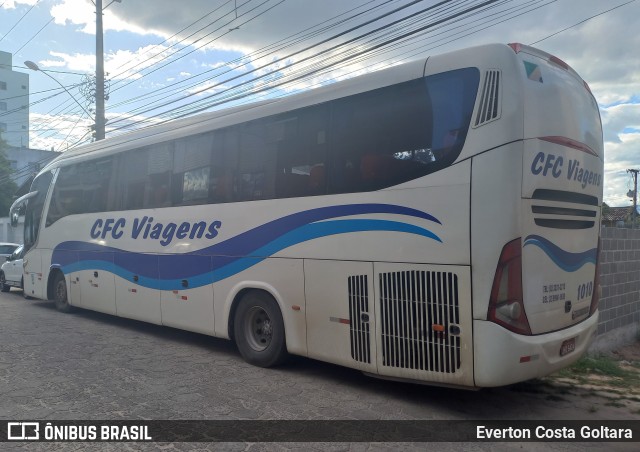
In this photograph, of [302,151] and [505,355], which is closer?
[505,355]

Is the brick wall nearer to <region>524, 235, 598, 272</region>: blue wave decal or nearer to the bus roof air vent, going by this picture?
<region>524, 235, 598, 272</region>: blue wave decal

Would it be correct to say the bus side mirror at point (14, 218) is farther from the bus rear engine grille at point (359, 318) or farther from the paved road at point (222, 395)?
the bus rear engine grille at point (359, 318)

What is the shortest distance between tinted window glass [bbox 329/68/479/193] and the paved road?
2379mm

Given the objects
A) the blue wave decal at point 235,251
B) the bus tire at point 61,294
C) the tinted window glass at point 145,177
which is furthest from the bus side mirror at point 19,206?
the tinted window glass at point 145,177

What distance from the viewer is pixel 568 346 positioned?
533cm

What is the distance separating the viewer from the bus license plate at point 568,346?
5.23 meters

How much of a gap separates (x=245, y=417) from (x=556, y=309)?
3.27 meters

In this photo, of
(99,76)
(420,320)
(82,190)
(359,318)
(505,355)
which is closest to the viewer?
(505,355)

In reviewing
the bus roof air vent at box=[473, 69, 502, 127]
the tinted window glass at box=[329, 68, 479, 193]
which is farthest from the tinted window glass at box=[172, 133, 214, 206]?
the bus roof air vent at box=[473, 69, 502, 127]

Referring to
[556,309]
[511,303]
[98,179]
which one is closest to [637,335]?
[556,309]

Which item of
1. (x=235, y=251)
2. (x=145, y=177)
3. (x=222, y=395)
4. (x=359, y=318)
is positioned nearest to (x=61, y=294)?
(x=145, y=177)

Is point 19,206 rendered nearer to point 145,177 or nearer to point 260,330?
point 145,177

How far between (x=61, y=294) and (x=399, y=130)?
9789 mm

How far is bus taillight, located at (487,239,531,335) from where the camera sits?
4734 millimetres
